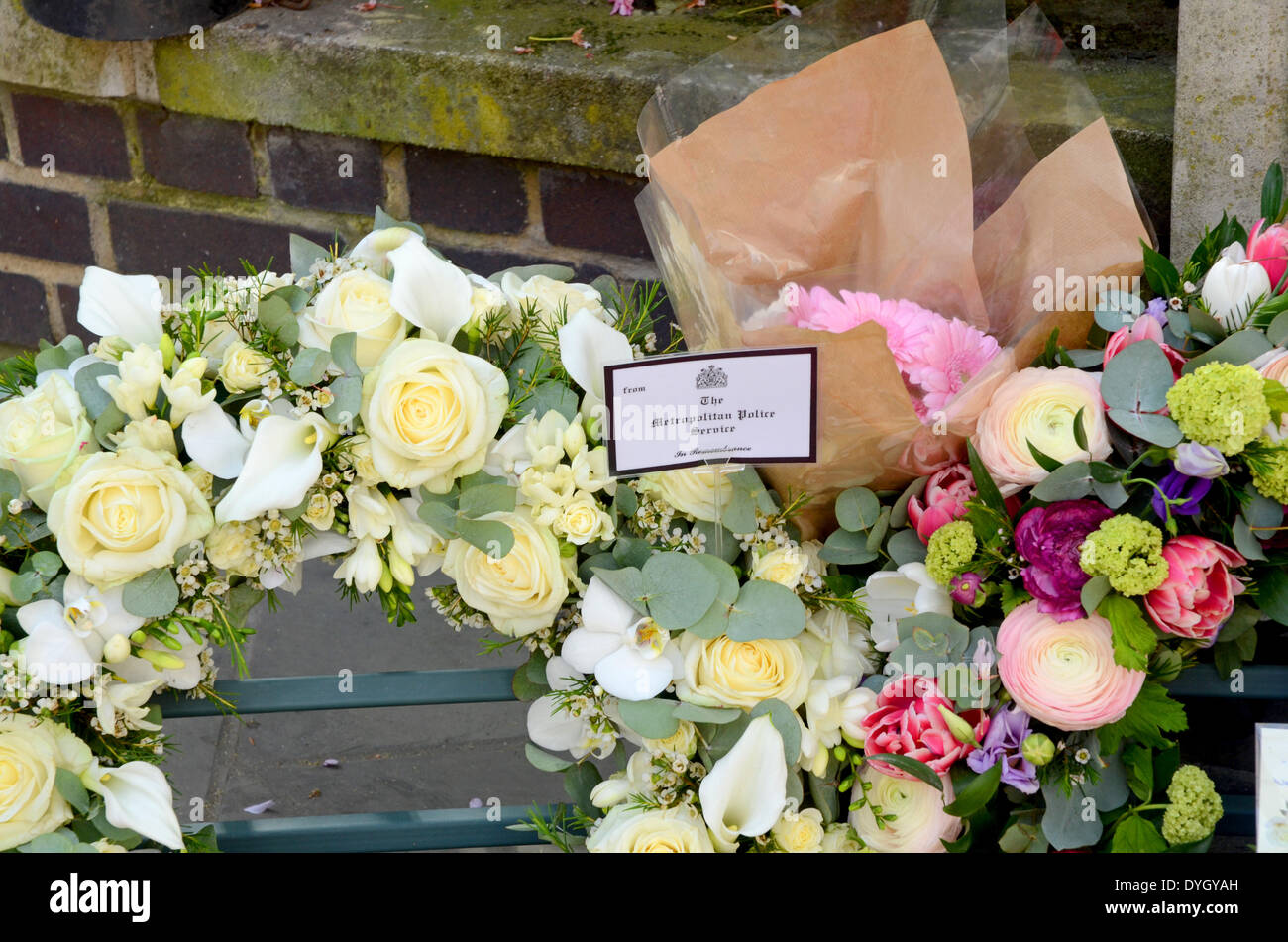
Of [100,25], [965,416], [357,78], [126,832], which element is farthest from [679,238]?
[100,25]

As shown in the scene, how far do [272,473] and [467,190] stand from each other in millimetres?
744

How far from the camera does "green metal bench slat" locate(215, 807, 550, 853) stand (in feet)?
3.53

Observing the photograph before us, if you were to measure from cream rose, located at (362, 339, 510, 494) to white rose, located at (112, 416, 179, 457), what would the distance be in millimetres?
141

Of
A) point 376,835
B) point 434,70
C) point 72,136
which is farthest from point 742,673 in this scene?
point 72,136

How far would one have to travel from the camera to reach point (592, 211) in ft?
4.91

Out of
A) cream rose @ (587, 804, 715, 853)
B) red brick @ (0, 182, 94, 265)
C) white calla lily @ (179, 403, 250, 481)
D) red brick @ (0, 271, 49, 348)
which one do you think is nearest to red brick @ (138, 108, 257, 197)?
red brick @ (0, 182, 94, 265)

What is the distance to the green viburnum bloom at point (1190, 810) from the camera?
2.78ft

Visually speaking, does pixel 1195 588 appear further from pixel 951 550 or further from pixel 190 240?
pixel 190 240

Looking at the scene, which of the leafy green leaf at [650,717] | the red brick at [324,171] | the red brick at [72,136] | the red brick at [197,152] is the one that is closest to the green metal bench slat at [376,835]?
the leafy green leaf at [650,717]

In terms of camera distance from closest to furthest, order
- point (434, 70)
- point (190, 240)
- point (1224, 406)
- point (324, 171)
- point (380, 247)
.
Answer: point (1224, 406)
point (380, 247)
point (434, 70)
point (324, 171)
point (190, 240)

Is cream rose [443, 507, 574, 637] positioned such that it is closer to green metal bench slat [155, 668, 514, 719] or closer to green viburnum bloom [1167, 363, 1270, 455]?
green metal bench slat [155, 668, 514, 719]
